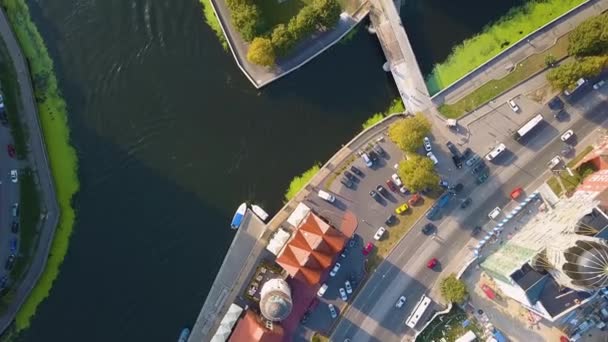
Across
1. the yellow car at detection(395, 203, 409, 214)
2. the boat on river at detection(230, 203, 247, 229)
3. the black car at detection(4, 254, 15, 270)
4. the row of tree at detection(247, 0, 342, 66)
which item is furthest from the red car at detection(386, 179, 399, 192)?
the black car at detection(4, 254, 15, 270)

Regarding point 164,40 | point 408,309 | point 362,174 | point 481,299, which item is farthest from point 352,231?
point 164,40

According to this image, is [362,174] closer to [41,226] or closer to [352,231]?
[352,231]

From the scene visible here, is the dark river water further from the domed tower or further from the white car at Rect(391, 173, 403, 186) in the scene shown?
the domed tower

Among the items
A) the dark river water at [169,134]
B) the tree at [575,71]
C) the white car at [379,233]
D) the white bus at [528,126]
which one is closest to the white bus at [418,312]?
the white car at [379,233]

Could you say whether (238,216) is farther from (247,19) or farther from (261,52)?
(247,19)

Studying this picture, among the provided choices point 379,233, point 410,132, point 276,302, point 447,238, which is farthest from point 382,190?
point 276,302

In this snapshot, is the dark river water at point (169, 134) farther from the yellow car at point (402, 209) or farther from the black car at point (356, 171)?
the yellow car at point (402, 209)
